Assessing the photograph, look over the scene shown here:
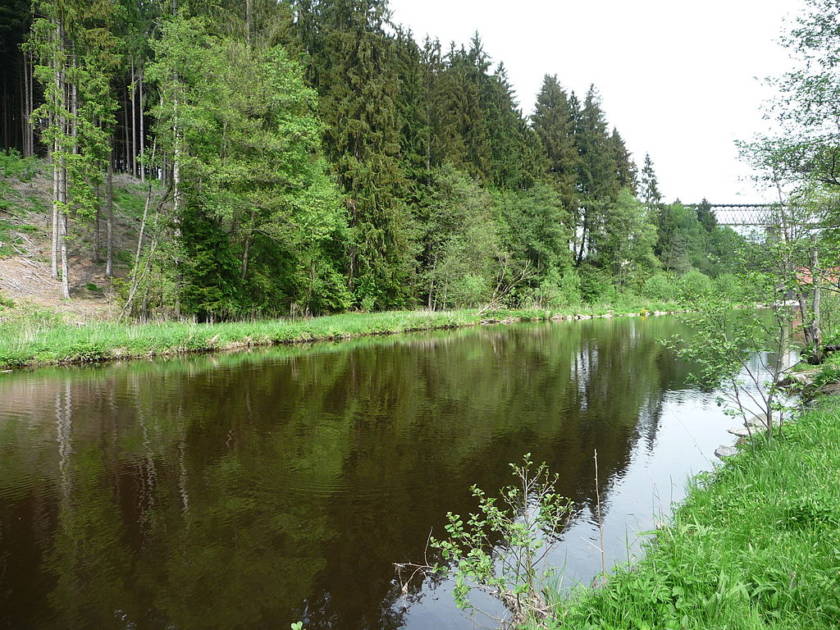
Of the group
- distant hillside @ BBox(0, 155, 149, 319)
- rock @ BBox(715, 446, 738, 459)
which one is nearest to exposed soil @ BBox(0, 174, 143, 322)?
distant hillside @ BBox(0, 155, 149, 319)

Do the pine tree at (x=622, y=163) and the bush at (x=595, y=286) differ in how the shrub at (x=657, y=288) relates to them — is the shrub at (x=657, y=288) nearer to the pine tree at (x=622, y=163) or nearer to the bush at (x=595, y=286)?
the bush at (x=595, y=286)

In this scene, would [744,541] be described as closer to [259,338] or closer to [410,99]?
[259,338]

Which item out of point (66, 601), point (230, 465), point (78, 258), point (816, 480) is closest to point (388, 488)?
point (230, 465)

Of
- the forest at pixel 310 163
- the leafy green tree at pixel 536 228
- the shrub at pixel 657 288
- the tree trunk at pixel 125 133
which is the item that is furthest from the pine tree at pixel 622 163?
the tree trunk at pixel 125 133

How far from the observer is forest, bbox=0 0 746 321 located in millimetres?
22359

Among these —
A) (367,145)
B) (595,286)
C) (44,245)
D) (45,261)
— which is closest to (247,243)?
(45,261)

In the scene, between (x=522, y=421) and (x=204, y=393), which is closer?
(x=522, y=421)

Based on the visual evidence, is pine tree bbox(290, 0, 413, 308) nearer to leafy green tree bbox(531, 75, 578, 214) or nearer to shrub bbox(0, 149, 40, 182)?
shrub bbox(0, 149, 40, 182)

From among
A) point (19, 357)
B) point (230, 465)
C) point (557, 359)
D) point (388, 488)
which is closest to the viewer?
point (388, 488)

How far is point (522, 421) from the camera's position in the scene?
10.5m

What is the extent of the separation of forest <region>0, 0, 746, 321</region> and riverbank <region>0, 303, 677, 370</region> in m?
2.22

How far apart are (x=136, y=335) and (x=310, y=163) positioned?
14.8m

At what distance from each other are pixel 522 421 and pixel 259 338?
1441cm

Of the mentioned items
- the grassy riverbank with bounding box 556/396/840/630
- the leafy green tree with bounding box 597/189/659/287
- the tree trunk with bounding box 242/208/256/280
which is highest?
the leafy green tree with bounding box 597/189/659/287
